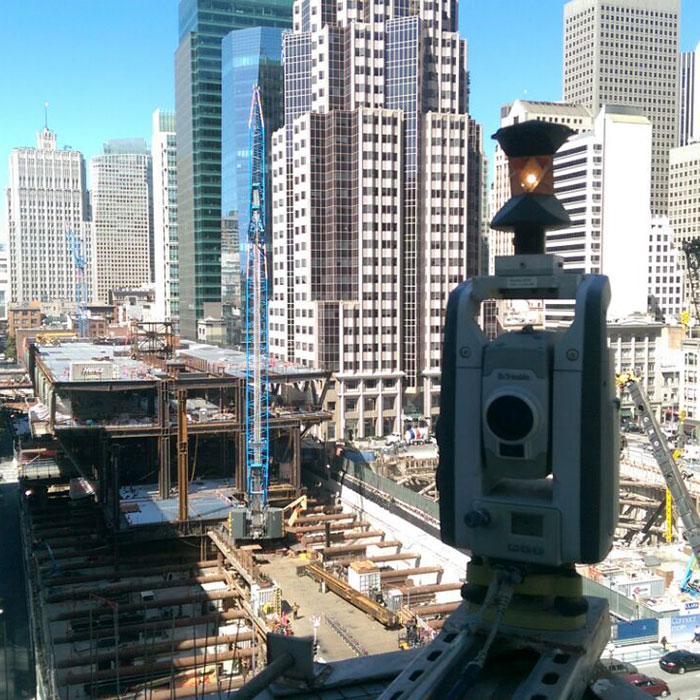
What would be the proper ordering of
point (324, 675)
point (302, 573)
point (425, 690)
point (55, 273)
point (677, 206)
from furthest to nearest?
point (55, 273), point (677, 206), point (302, 573), point (324, 675), point (425, 690)

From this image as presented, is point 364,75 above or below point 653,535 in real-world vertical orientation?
above

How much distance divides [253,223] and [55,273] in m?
150

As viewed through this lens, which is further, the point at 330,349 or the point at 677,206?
the point at 677,206

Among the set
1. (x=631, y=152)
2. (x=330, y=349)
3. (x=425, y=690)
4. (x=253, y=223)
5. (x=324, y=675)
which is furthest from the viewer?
(x=631, y=152)

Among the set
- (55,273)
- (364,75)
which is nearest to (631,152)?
(364,75)

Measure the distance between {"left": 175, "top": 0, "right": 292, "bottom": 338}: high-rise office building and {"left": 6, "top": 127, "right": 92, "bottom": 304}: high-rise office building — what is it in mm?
84261

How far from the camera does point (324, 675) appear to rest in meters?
6.16

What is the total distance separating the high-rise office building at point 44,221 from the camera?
579 feet

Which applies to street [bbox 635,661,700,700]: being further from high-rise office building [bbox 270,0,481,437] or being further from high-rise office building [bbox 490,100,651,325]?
high-rise office building [bbox 490,100,651,325]

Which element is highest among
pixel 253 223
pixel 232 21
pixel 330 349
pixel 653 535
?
pixel 232 21

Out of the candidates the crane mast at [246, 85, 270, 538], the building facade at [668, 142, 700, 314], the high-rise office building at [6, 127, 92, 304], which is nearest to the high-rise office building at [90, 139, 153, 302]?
the high-rise office building at [6, 127, 92, 304]

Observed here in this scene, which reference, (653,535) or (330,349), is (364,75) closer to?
(330,349)

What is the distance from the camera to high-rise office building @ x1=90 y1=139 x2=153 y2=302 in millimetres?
187875

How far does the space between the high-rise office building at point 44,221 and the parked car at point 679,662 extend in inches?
6435
